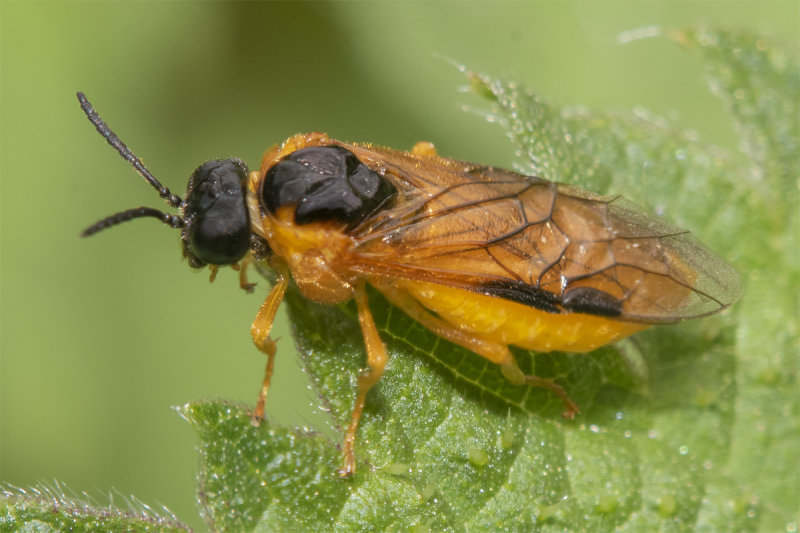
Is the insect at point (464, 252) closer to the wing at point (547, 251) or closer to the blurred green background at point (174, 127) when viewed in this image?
the wing at point (547, 251)

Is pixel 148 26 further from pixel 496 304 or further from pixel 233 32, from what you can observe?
pixel 496 304

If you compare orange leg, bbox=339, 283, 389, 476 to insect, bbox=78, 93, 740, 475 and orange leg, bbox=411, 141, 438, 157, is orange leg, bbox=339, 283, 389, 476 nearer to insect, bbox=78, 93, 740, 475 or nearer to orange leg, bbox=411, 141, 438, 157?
insect, bbox=78, 93, 740, 475

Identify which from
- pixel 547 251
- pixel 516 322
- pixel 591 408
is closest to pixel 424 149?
pixel 547 251

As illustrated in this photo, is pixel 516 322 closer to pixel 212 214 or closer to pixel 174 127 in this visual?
pixel 212 214

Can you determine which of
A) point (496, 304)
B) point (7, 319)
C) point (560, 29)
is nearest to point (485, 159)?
point (560, 29)

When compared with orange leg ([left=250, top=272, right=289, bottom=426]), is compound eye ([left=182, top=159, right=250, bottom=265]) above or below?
above

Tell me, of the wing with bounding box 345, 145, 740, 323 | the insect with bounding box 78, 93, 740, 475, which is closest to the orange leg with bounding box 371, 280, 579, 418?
the insect with bounding box 78, 93, 740, 475

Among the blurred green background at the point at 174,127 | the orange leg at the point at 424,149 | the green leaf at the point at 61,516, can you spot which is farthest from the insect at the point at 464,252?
the blurred green background at the point at 174,127
